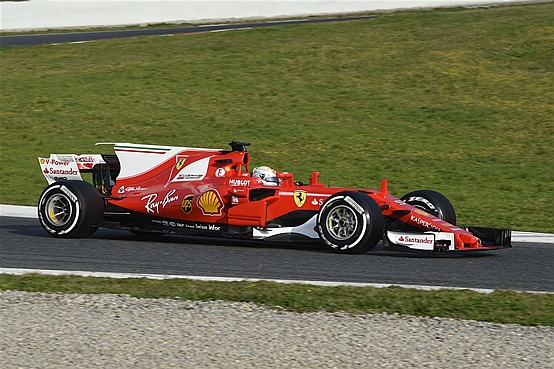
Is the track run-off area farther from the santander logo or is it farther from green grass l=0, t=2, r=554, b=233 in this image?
green grass l=0, t=2, r=554, b=233

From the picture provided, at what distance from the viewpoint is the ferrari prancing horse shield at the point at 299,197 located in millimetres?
8883

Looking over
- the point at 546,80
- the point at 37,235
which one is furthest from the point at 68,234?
the point at 546,80

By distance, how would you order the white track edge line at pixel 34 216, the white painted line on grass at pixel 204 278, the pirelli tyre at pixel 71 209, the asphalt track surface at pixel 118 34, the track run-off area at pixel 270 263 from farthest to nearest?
the asphalt track surface at pixel 118 34 < the white track edge line at pixel 34 216 < the pirelli tyre at pixel 71 209 < the track run-off area at pixel 270 263 < the white painted line on grass at pixel 204 278

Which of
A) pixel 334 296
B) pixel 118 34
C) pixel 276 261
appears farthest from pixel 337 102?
pixel 334 296

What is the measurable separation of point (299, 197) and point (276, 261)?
34.0 inches

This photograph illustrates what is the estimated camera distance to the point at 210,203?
30.2 ft

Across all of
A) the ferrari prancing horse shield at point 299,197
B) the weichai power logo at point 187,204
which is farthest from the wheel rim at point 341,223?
the weichai power logo at point 187,204

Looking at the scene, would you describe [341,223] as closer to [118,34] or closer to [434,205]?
[434,205]

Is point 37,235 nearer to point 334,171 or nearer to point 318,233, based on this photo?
point 318,233

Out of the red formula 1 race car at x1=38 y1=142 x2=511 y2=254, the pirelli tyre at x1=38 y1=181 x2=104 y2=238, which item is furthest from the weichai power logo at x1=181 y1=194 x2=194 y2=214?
the pirelli tyre at x1=38 y1=181 x2=104 y2=238

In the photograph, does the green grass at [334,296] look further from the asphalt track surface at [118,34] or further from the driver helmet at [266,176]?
the asphalt track surface at [118,34]

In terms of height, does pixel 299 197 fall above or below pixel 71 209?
above

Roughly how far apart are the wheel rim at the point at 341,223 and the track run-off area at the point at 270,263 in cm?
21

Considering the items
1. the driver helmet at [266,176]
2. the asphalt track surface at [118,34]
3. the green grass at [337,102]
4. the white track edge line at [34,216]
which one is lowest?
the white track edge line at [34,216]
